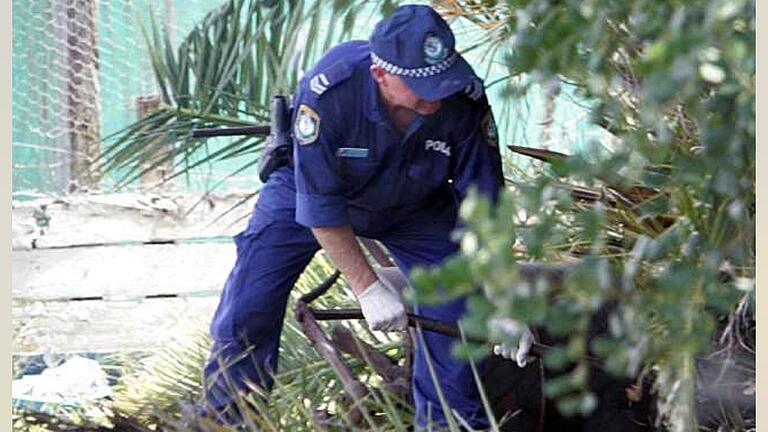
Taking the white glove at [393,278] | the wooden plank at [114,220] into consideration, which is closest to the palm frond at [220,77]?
the white glove at [393,278]

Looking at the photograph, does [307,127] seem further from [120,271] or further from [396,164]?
[120,271]

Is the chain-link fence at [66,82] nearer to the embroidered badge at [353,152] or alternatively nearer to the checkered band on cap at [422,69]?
the embroidered badge at [353,152]

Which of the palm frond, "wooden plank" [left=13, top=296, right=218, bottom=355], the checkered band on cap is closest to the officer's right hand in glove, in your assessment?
the checkered band on cap

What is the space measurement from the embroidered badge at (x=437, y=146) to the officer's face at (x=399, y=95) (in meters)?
0.08

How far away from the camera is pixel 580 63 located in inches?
65.5

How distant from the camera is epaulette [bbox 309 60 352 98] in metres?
3.33

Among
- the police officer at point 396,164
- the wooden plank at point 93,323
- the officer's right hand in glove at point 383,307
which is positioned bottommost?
the wooden plank at point 93,323

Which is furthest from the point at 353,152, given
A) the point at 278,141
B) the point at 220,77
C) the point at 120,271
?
the point at 120,271

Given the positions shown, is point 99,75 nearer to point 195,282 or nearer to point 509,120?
point 195,282

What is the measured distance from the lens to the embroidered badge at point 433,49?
3137 mm

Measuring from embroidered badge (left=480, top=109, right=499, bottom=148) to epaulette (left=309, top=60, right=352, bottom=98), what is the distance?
0.35m

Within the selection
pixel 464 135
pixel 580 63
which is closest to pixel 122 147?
pixel 464 135

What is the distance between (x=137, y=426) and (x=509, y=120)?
1499 millimetres

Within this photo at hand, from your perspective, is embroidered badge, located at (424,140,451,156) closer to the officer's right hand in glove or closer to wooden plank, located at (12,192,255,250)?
the officer's right hand in glove
